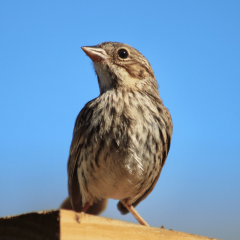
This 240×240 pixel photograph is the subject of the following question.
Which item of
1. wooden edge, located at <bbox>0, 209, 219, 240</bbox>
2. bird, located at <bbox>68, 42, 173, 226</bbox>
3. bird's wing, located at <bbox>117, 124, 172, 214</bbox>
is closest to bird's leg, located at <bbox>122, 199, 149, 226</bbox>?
bird, located at <bbox>68, 42, 173, 226</bbox>

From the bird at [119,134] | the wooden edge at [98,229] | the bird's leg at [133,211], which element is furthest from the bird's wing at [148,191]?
the wooden edge at [98,229]

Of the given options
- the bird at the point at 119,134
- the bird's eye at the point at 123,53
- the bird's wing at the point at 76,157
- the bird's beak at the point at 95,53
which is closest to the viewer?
the bird at the point at 119,134

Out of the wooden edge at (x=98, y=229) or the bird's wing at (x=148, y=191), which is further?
the bird's wing at (x=148, y=191)

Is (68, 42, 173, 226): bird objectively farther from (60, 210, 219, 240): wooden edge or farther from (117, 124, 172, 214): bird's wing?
(60, 210, 219, 240): wooden edge

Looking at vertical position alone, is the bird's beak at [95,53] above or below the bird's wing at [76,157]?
above

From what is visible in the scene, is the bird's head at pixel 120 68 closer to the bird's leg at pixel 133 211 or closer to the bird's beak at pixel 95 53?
the bird's beak at pixel 95 53

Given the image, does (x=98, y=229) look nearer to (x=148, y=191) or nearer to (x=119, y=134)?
(x=119, y=134)

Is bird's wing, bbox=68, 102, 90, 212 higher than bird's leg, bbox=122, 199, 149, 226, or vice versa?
bird's wing, bbox=68, 102, 90, 212

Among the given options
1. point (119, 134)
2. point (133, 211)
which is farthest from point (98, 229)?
point (133, 211)
